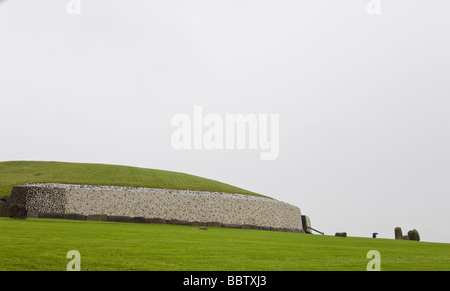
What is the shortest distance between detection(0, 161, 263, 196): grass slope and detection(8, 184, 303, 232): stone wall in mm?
2060

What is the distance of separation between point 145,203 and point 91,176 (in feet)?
29.6

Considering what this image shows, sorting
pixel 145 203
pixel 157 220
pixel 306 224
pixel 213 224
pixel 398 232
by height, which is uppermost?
pixel 145 203

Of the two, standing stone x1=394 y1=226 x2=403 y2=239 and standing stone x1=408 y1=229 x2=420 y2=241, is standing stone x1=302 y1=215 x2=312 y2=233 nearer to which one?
standing stone x1=394 y1=226 x2=403 y2=239

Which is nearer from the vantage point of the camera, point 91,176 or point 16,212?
point 16,212

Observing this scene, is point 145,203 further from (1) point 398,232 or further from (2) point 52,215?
(1) point 398,232

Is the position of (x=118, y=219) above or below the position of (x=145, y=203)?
below

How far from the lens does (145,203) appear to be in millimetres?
47969

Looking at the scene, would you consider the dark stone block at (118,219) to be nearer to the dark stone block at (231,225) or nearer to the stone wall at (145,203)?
the stone wall at (145,203)

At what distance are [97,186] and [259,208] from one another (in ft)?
58.8

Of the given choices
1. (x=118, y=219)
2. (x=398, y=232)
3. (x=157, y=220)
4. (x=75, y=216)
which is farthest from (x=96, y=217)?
(x=398, y=232)

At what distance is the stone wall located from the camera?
46594mm

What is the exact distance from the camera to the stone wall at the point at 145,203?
1834 inches
